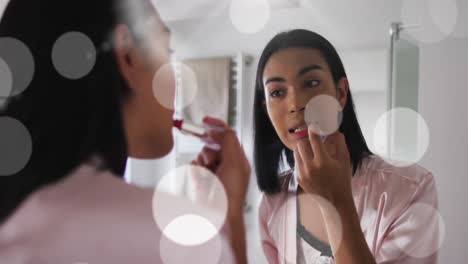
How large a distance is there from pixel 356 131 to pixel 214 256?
0.28 metres

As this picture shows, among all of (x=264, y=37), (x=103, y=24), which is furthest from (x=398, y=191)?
(x=103, y=24)

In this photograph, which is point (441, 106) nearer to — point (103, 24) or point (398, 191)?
point (398, 191)

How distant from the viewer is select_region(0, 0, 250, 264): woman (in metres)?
0.37

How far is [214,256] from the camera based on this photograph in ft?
1.21

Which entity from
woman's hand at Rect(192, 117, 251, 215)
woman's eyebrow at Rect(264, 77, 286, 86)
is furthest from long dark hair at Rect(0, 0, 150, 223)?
woman's eyebrow at Rect(264, 77, 286, 86)

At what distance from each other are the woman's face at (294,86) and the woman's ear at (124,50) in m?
0.21

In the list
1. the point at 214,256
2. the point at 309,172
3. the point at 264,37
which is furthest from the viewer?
the point at 264,37

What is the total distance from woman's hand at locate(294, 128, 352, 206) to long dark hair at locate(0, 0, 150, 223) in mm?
232

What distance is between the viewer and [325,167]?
457mm

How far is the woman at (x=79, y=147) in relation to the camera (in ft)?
1.22
